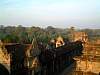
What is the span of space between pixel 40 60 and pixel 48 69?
3.72 metres

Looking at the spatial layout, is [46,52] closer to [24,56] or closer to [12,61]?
[24,56]

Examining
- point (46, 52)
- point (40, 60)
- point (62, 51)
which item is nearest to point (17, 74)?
point (40, 60)

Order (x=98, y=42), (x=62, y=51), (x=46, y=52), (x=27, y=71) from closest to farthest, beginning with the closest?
(x=98, y=42)
(x=27, y=71)
(x=46, y=52)
(x=62, y=51)

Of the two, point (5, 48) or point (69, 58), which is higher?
point (5, 48)

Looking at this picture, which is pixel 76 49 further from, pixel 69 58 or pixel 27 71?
pixel 27 71

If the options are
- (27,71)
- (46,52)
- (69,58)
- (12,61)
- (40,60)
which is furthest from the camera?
(69,58)

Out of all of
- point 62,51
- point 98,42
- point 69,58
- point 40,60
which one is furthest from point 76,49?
point 98,42

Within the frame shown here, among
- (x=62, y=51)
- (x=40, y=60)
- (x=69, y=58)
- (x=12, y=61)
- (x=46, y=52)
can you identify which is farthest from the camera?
(x=69, y=58)

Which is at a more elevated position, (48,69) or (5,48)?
(5,48)

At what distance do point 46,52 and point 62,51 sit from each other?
749cm

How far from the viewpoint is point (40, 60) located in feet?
113

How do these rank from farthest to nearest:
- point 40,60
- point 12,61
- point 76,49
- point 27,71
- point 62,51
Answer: point 76,49, point 62,51, point 40,60, point 27,71, point 12,61

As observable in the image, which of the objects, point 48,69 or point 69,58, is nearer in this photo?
point 48,69

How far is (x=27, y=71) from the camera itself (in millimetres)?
31844
